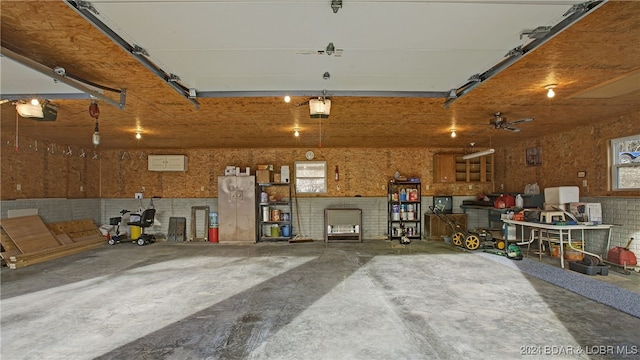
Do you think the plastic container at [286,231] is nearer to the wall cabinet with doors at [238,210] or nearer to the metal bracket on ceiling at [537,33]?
the wall cabinet with doors at [238,210]

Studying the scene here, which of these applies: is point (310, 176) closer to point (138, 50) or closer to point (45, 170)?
point (138, 50)

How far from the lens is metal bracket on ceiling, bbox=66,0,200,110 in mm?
2039

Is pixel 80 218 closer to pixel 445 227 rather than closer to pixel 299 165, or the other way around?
pixel 299 165

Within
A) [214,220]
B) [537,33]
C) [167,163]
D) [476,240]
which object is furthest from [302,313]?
[167,163]

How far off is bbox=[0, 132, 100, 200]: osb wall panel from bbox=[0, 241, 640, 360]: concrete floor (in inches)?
98.1

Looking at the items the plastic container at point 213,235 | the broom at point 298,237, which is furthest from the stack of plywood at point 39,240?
the broom at point 298,237

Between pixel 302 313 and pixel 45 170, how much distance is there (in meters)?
8.29

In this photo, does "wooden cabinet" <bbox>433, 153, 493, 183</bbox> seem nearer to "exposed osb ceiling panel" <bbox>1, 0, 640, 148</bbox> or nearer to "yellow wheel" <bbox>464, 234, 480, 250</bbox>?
"yellow wheel" <bbox>464, 234, 480, 250</bbox>

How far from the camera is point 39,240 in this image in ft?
21.1

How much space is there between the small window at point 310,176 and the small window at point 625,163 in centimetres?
649

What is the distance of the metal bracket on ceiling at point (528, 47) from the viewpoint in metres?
2.07

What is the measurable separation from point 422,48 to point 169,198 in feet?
28.1

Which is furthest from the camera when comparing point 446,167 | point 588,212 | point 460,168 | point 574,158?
point 460,168

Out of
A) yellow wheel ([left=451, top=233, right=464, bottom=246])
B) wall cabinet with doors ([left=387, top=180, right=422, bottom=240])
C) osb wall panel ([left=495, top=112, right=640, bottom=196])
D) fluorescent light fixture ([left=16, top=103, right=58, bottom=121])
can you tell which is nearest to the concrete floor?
yellow wheel ([left=451, top=233, right=464, bottom=246])
